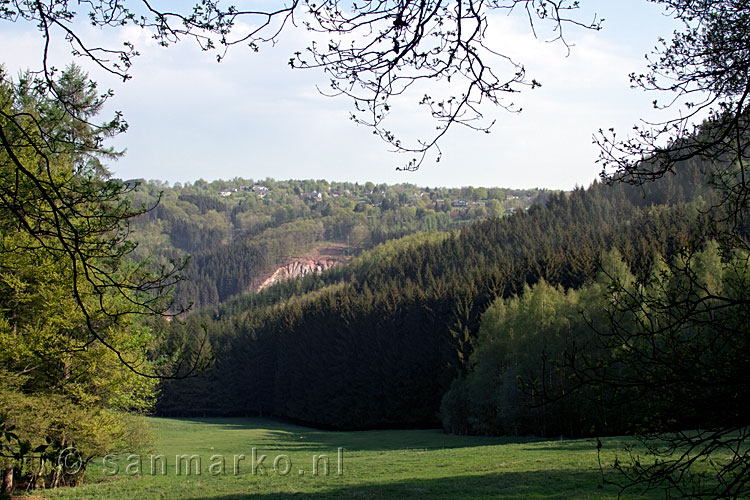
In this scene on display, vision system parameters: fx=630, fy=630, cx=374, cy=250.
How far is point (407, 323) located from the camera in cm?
6500

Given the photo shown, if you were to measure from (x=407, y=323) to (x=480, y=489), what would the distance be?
160 feet

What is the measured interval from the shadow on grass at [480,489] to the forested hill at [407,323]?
27.3m

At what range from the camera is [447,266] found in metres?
97.6

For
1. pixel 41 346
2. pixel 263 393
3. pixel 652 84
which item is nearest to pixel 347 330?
pixel 263 393

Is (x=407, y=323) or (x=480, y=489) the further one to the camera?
(x=407, y=323)

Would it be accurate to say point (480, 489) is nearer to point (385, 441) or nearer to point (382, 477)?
point (382, 477)

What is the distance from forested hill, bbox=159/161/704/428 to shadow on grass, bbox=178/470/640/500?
89.5ft

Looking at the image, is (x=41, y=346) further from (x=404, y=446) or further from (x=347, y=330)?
(x=347, y=330)

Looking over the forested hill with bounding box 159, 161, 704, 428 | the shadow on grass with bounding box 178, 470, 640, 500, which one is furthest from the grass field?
the forested hill with bounding box 159, 161, 704, 428

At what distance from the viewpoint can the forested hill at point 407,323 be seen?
186 feet

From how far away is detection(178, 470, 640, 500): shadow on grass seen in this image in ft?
48.6

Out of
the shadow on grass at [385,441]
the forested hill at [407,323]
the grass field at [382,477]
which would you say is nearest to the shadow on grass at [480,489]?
the grass field at [382,477]

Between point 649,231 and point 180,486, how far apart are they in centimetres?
4735

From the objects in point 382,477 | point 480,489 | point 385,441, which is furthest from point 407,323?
point 480,489
